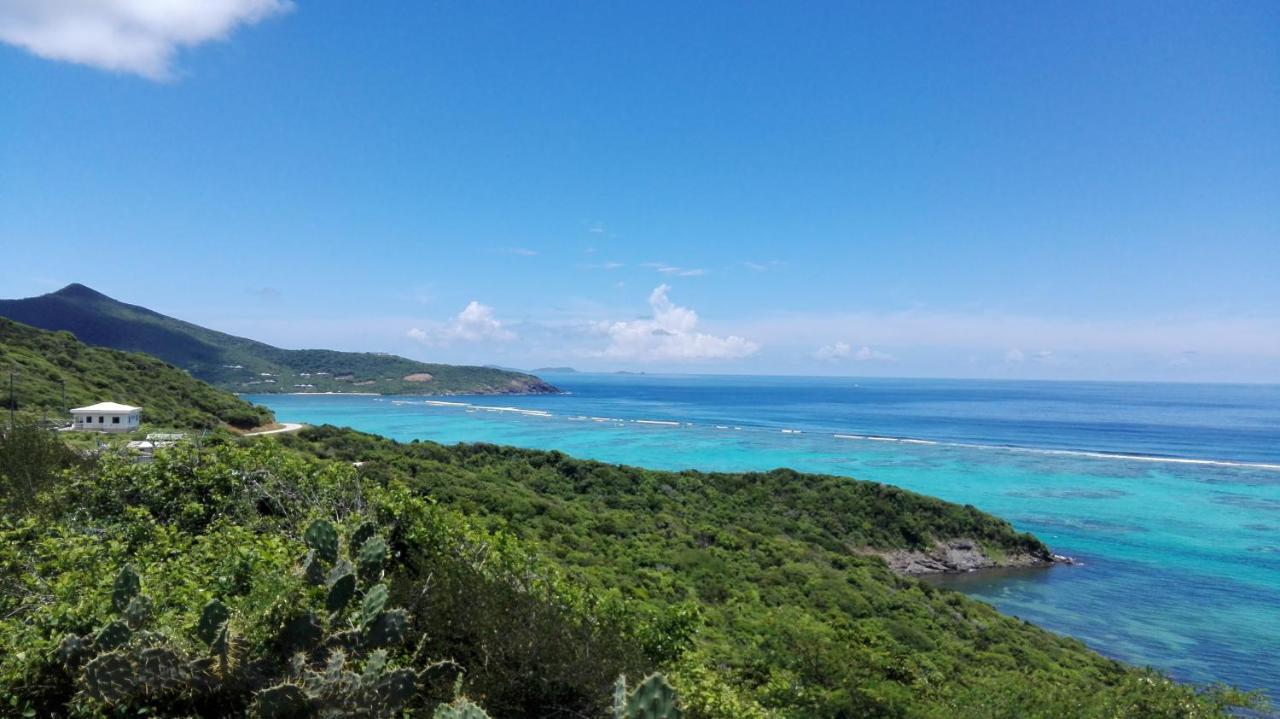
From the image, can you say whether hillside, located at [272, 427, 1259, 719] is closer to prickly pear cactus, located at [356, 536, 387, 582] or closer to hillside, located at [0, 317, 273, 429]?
prickly pear cactus, located at [356, 536, 387, 582]

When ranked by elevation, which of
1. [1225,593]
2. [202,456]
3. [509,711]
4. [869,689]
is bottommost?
[1225,593]

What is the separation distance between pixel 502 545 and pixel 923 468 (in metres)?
66.5

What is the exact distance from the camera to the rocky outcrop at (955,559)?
38250 mm

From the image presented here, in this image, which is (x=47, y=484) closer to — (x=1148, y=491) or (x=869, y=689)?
(x=869, y=689)

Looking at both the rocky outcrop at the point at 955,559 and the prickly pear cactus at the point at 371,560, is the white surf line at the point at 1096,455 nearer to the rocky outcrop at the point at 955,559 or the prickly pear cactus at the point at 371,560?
the rocky outcrop at the point at 955,559

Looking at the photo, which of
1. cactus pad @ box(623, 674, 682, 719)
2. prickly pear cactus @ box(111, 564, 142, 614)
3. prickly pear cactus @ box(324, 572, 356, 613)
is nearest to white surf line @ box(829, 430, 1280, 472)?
cactus pad @ box(623, 674, 682, 719)

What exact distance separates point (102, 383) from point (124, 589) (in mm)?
48148

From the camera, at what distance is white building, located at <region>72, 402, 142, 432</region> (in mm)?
29609

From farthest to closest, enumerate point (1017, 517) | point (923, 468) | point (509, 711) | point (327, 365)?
point (327, 365) < point (923, 468) < point (1017, 517) < point (509, 711)

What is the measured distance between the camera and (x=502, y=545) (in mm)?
9312

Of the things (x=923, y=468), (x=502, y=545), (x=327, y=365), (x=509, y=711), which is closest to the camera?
(x=509, y=711)

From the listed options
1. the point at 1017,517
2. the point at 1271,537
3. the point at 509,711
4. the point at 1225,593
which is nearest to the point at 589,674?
the point at 509,711

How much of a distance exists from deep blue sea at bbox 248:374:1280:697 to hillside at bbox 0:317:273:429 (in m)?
33.2

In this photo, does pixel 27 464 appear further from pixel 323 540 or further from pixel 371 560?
pixel 371 560
